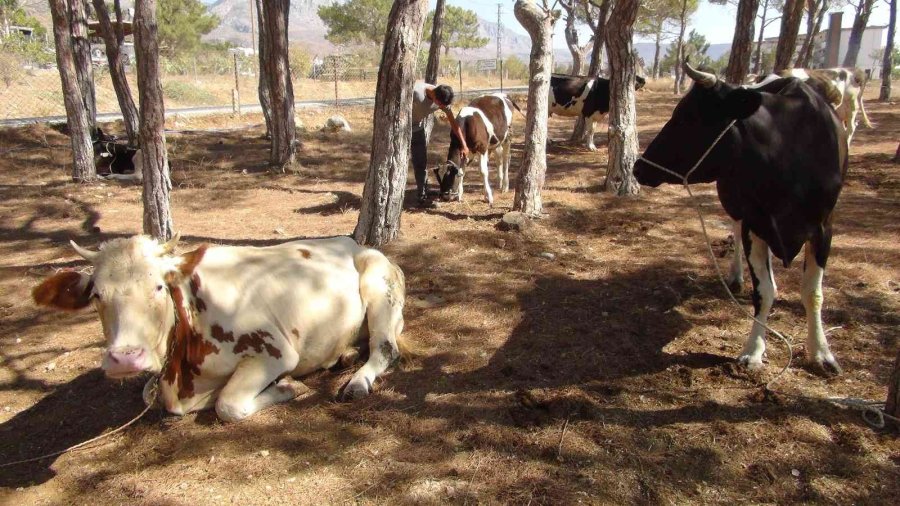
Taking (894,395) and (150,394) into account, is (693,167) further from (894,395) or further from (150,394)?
(150,394)

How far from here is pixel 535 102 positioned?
7590 millimetres

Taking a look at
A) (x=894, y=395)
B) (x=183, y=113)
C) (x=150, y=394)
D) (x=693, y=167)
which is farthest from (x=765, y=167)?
(x=183, y=113)

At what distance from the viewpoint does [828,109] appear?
3.96 meters

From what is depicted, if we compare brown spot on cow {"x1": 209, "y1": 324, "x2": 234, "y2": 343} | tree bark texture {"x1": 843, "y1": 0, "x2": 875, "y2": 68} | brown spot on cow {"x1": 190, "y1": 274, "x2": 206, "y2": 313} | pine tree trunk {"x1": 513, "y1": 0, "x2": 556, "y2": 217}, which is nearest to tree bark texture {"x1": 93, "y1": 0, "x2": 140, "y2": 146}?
pine tree trunk {"x1": 513, "y1": 0, "x2": 556, "y2": 217}

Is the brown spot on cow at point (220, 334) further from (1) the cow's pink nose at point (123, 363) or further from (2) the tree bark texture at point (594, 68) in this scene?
(2) the tree bark texture at point (594, 68)

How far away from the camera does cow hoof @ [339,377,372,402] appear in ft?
12.2

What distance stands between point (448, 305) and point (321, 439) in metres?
2.14

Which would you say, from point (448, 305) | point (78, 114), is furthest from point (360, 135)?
point (448, 305)

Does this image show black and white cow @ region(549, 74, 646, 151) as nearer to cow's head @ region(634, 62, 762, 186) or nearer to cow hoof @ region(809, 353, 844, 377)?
cow's head @ region(634, 62, 762, 186)

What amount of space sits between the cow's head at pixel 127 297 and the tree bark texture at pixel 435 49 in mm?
8055

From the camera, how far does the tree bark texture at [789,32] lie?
10789 mm

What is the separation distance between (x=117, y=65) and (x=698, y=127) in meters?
10.9

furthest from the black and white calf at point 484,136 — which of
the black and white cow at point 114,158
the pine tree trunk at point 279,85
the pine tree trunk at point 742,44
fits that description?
the black and white cow at point 114,158

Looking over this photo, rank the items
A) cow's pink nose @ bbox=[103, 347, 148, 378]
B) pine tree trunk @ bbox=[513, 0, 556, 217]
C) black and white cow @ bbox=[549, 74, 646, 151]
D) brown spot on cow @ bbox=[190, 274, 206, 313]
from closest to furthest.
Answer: cow's pink nose @ bbox=[103, 347, 148, 378]
brown spot on cow @ bbox=[190, 274, 206, 313]
pine tree trunk @ bbox=[513, 0, 556, 217]
black and white cow @ bbox=[549, 74, 646, 151]
